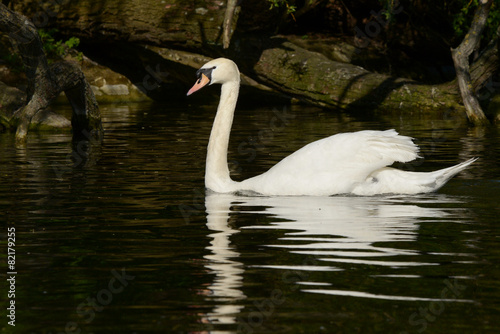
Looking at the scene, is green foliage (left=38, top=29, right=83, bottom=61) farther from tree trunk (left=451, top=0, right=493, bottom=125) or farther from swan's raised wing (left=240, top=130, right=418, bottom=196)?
swan's raised wing (left=240, top=130, right=418, bottom=196)

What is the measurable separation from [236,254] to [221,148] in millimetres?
3118

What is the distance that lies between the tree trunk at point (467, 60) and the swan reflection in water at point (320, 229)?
25.2 feet

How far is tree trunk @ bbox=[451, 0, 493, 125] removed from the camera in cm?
1573

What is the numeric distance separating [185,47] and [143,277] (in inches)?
589

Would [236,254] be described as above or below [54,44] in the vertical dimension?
below

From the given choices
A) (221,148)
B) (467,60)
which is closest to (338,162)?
(221,148)

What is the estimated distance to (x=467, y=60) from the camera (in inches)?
629

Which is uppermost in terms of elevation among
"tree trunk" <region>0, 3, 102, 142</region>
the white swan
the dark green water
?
"tree trunk" <region>0, 3, 102, 142</region>

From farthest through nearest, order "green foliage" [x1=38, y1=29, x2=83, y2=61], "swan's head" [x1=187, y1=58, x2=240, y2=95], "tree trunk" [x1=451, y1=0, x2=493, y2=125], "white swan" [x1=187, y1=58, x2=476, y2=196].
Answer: "green foliage" [x1=38, y1=29, x2=83, y2=61]
"tree trunk" [x1=451, y1=0, x2=493, y2=125]
"swan's head" [x1=187, y1=58, x2=240, y2=95]
"white swan" [x1=187, y1=58, x2=476, y2=196]

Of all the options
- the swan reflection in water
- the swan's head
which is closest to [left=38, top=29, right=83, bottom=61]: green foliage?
the swan's head

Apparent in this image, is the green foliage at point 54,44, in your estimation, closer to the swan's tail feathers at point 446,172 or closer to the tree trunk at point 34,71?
the tree trunk at point 34,71

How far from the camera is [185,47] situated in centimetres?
2014

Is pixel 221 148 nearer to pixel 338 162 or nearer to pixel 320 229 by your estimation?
pixel 338 162

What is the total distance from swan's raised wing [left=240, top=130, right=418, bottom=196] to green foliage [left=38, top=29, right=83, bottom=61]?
1419 cm
